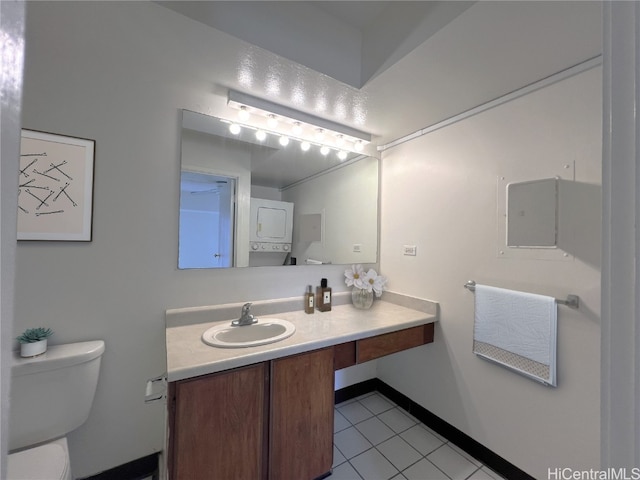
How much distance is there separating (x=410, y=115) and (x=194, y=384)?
1.82 metres

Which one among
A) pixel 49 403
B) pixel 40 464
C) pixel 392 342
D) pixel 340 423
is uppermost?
pixel 392 342

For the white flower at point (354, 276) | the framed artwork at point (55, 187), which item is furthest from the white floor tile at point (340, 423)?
the framed artwork at point (55, 187)

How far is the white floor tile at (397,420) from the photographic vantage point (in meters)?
1.79

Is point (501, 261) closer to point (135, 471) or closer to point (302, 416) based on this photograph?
point (302, 416)

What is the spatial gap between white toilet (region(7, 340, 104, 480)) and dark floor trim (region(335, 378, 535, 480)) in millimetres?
1573

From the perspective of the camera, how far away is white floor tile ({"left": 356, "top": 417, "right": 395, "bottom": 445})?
169 centimetres

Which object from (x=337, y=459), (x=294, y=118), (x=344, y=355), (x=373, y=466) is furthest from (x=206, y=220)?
(x=373, y=466)

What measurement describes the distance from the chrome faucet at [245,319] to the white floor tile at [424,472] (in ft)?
3.89

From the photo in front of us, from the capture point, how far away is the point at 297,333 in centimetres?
137

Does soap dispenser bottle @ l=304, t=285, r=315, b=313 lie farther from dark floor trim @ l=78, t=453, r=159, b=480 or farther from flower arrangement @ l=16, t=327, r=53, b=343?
flower arrangement @ l=16, t=327, r=53, b=343

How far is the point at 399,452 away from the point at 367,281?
1044 millimetres

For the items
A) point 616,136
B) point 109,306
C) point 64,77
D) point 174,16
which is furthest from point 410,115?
point 109,306

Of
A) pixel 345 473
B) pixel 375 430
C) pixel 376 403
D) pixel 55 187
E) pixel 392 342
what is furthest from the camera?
pixel 376 403

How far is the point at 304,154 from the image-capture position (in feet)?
6.15
